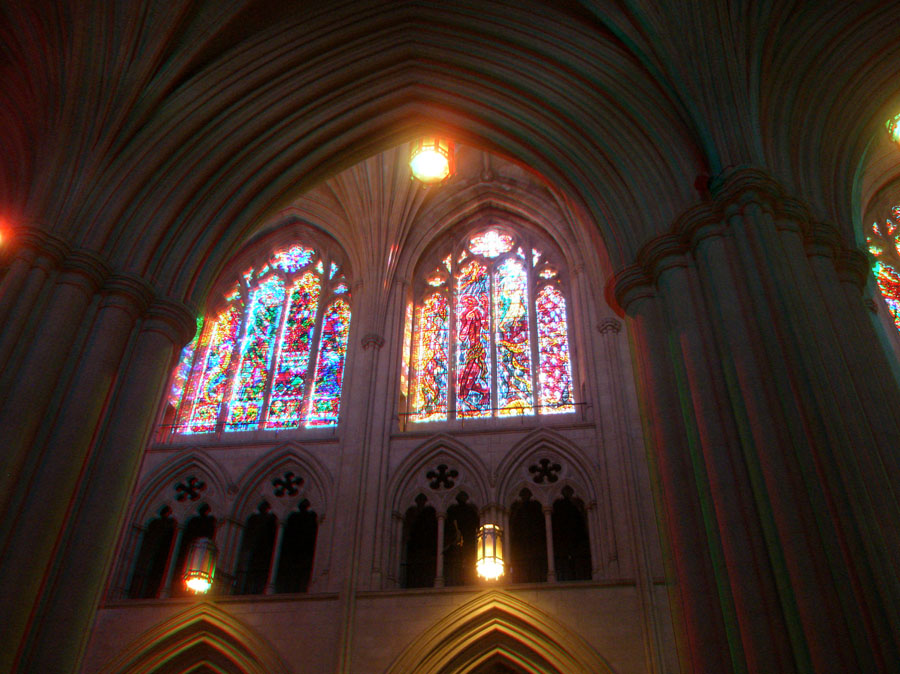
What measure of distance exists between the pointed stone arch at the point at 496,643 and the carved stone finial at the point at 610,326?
A: 4487mm

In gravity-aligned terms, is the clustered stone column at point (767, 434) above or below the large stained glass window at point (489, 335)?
below

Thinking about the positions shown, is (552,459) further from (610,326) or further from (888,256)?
(888,256)

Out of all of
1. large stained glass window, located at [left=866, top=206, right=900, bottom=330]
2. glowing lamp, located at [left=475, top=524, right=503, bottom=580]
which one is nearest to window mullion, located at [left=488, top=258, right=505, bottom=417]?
glowing lamp, located at [left=475, top=524, right=503, bottom=580]

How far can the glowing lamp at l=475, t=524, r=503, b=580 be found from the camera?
397 inches

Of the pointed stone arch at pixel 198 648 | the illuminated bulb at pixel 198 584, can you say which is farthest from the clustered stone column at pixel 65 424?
the pointed stone arch at pixel 198 648

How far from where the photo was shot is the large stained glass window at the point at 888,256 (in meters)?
12.8

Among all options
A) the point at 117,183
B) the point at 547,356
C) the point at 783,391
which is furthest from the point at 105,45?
the point at 547,356

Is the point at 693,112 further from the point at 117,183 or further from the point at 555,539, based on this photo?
the point at 555,539

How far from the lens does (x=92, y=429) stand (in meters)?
6.12

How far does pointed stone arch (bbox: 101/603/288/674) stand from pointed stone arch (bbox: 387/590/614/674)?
185 centimetres

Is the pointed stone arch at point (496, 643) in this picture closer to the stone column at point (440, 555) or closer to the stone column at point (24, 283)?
the stone column at point (440, 555)

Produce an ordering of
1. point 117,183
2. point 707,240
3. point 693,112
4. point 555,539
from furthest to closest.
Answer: point 555,539, point 117,183, point 693,112, point 707,240

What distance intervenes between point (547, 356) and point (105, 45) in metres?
8.22

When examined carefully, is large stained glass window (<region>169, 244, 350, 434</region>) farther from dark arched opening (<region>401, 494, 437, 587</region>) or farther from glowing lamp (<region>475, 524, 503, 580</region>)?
glowing lamp (<region>475, 524, 503, 580</region>)
